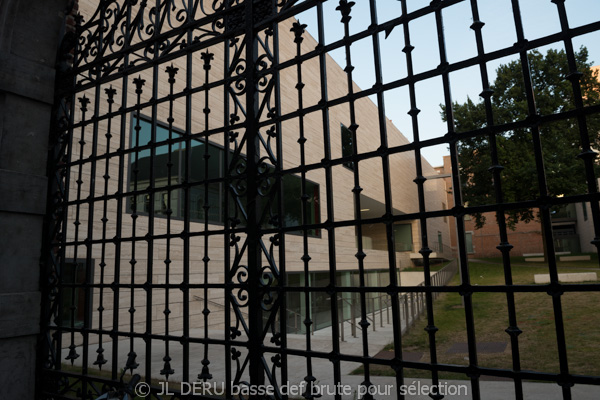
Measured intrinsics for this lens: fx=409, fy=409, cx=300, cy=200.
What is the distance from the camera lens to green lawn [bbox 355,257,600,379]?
24.0ft

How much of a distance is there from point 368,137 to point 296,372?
56.5ft

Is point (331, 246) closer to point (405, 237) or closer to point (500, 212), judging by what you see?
point (500, 212)

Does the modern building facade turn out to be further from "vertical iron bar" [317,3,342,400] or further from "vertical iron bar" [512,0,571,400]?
"vertical iron bar" [512,0,571,400]

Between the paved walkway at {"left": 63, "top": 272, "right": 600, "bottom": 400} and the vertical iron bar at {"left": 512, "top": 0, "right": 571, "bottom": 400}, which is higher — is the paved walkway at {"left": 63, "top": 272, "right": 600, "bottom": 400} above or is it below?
below

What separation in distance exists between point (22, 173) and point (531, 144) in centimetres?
2536

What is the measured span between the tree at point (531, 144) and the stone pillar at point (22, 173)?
→ 754 inches

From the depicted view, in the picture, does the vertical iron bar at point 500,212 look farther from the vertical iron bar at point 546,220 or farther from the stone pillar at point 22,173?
the stone pillar at point 22,173

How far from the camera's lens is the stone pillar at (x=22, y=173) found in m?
3.99

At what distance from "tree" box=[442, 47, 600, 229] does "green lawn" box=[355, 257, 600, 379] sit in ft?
28.6

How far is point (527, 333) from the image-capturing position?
10.1m

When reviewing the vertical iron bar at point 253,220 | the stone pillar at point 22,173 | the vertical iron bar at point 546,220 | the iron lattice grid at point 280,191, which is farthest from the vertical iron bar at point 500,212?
the stone pillar at point 22,173

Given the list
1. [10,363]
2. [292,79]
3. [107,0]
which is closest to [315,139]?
[292,79]

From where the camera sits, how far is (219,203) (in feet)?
34.8

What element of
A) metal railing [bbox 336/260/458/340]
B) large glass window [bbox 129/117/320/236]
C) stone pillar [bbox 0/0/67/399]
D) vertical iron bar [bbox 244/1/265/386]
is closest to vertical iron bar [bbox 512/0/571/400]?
vertical iron bar [bbox 244/1/265/386]
